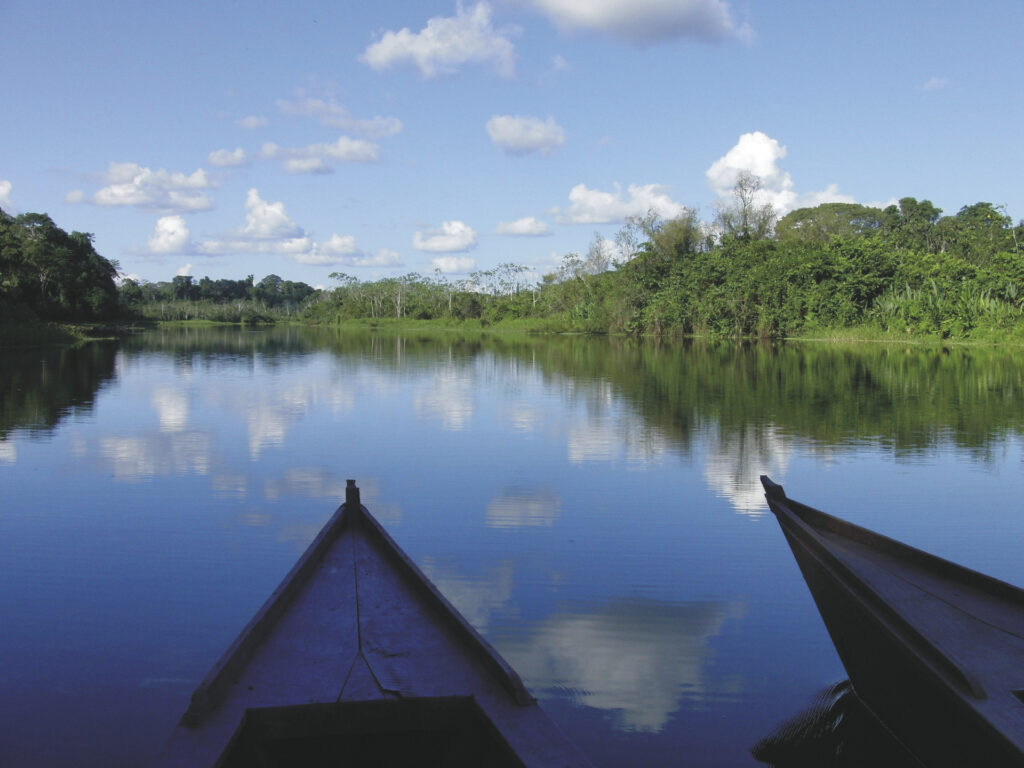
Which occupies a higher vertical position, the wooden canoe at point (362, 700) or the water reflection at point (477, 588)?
the wooden canoe at point (362, 700)

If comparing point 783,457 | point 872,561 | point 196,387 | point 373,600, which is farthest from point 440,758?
point 196,387

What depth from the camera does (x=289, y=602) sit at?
336 centimetres

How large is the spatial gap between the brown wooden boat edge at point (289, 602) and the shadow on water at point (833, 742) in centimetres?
126

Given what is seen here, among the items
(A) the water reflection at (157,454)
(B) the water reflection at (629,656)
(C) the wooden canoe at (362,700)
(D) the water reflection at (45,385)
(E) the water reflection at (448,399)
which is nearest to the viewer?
(C) the wooden canoe at (362,700)

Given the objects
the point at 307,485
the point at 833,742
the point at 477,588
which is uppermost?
the point at 307,485

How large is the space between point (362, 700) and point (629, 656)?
1809 mm

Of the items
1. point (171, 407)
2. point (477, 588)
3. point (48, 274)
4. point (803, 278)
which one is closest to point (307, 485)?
point (477, 588)

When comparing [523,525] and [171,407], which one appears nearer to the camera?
[523,525]

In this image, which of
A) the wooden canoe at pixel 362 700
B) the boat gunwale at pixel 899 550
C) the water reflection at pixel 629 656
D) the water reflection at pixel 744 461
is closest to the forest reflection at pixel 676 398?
the water reflection at pixel 744 461

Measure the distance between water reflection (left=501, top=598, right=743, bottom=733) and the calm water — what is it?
16 mm

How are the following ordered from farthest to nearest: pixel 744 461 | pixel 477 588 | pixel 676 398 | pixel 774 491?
pixel 676 398, pixel 744 461, pixel 477 588, pixel 774 491

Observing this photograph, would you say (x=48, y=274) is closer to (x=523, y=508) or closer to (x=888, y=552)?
(x=523, y=508)

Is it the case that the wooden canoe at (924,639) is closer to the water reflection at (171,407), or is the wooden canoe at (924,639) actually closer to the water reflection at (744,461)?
the water reflection at (744,461)

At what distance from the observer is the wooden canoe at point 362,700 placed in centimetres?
238
